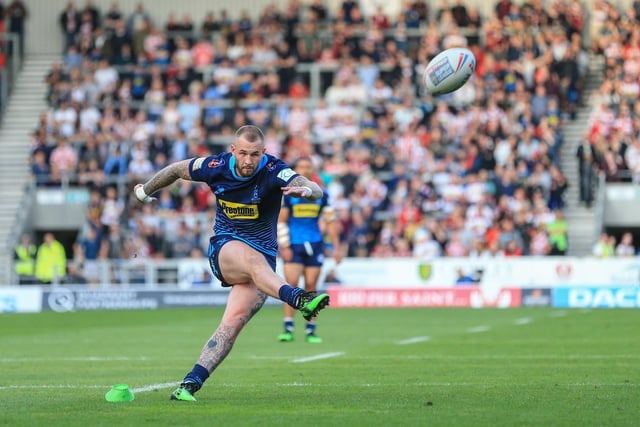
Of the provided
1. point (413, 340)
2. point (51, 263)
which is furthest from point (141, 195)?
point (51, 263)

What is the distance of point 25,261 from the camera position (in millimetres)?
34062

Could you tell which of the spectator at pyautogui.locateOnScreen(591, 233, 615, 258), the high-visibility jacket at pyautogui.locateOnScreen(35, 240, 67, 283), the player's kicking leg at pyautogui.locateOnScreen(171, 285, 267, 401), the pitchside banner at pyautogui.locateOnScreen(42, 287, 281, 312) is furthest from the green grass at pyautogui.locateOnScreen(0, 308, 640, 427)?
the high-visibility jacket at pyautogui.locateOnScreen(35, 240, 67, 283)

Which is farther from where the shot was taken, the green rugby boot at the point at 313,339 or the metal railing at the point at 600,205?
the metal railing at the point at 600,205

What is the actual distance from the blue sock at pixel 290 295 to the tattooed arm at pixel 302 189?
681 mm

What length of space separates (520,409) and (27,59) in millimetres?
36465

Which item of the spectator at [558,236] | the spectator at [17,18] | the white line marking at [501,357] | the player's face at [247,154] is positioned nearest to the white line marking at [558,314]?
Answer: the spectator at [558,236]

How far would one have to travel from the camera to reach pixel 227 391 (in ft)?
36.8

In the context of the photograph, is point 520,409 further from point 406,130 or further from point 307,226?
point 406,130

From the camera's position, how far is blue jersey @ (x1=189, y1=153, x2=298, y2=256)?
1043 cm

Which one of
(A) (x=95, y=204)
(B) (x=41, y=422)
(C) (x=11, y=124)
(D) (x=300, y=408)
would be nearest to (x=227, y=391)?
(D) (x=300, y=408)

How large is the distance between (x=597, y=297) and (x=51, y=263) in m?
13.0

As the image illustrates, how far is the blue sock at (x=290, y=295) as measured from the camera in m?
9.76

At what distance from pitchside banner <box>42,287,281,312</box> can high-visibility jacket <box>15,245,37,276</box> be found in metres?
2.33

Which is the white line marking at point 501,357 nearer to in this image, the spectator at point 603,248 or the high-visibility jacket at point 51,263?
the spectator at point 603,248
